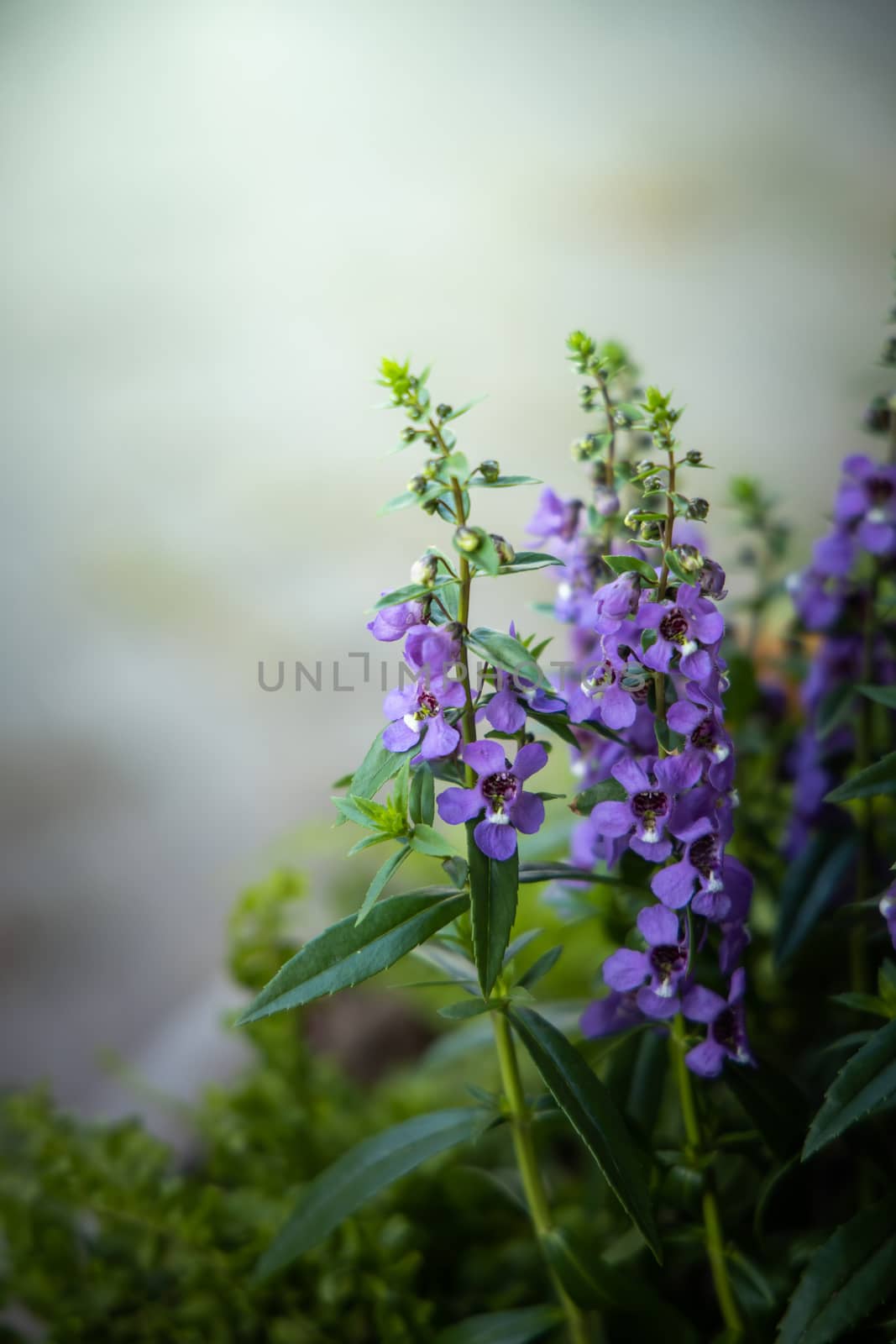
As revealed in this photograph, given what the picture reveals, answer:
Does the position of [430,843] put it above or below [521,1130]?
above

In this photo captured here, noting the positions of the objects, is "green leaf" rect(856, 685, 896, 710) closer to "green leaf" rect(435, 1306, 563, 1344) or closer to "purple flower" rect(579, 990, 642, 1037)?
"purple flower" rect(579, 990, 642, 1037)

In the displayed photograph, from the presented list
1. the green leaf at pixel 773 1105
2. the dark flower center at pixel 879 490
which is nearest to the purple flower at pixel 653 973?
the green leaf at pixel 773 1105

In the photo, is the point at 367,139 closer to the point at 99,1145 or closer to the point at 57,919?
the point at 57,919

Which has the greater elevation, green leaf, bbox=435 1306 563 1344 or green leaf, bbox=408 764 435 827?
green leaf, bbox=408 764 435 827

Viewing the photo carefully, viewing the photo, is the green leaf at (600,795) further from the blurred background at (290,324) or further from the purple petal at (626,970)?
the blurred background at (290,324)

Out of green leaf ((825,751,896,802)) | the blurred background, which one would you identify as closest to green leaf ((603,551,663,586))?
green leaf ((825,751,896,802))

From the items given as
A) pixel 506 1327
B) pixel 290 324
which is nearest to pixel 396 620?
pixel 506 1327

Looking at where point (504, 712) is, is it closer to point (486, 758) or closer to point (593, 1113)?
point (486, 758)
